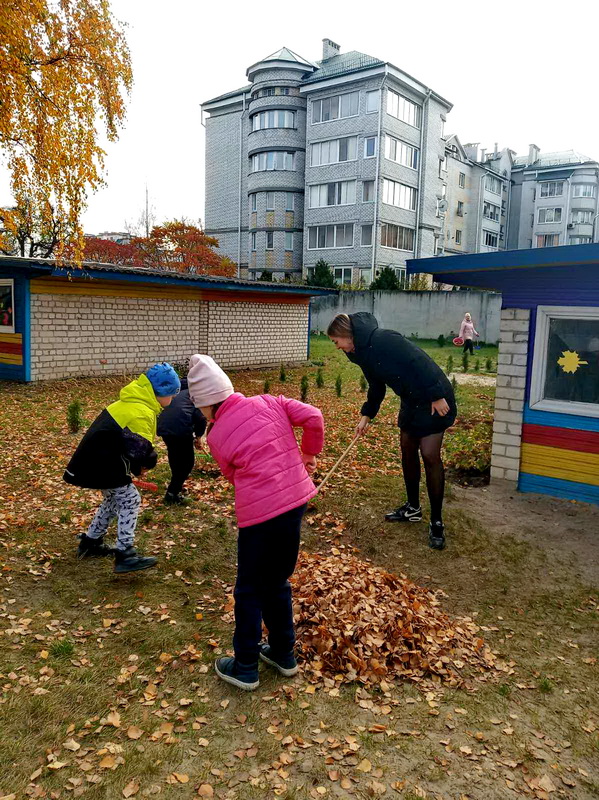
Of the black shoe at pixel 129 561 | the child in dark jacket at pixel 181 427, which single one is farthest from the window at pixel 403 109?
the black shoe at pixel 129 561

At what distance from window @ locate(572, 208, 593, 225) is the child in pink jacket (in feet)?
233

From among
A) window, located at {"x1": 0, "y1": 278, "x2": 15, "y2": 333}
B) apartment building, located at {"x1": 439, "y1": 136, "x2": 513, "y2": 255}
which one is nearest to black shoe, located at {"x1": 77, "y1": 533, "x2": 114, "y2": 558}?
window, located at {"x1": 0, "y1": 278, "x2": 15, "y2": 333}

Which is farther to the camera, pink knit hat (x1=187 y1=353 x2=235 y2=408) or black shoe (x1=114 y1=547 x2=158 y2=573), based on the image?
black shoe (x1=114 y1=547 x2=158 y2=573)

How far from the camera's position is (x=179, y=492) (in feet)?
22.9

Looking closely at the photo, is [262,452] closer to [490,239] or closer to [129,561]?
[129,561]

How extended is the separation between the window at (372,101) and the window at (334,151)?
6.35 ft

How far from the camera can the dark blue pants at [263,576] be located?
3.43m

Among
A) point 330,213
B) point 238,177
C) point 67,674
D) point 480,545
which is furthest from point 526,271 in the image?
point 238,177

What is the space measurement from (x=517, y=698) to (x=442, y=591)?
4.56ft

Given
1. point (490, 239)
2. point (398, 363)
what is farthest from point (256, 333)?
point (490, 239)

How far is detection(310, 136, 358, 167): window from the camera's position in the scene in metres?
41.5

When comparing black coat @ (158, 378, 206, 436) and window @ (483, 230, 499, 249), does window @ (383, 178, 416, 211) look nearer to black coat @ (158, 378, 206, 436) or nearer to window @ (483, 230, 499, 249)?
window @ (483, 230, 499, 249)

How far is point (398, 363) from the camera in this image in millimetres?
5609

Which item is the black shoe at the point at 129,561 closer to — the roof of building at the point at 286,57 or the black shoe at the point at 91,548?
the black shoe at the point at 91,548
